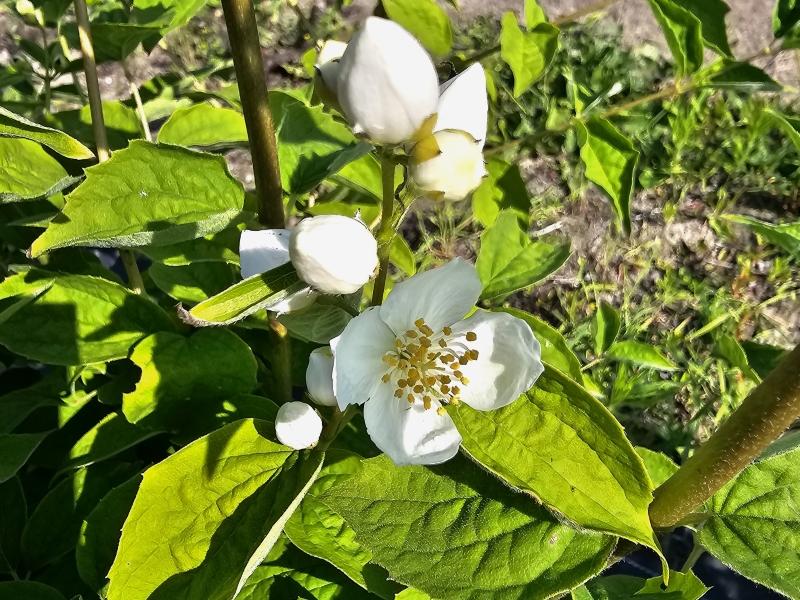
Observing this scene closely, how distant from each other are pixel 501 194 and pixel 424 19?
433 mm

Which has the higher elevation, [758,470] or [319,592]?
[758,470]

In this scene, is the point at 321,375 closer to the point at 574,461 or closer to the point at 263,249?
the point at 263,249

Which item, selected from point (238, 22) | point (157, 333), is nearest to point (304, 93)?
point (157, 333)

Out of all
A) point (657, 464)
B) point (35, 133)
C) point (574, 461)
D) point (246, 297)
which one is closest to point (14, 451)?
point (35, 133)

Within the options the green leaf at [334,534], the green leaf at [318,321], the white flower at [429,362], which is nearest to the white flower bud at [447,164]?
the white flower at [429,362]

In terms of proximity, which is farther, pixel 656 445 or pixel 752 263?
pixel 752 263

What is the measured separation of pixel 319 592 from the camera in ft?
4.77

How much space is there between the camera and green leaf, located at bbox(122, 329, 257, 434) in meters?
1.41

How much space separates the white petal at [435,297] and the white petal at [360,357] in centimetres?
2

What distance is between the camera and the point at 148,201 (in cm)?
112

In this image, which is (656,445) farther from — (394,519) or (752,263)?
(394,519)

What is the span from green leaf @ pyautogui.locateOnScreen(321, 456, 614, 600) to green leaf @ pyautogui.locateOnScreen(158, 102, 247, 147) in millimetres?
803

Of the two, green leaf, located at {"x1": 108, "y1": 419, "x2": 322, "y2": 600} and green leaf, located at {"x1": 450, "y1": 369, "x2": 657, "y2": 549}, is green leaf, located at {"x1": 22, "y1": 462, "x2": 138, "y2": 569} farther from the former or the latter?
green leaf, located at {"x1": 450, "y1": 369, "x2": 657, "y2": 549}

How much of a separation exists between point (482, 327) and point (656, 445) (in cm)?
175
